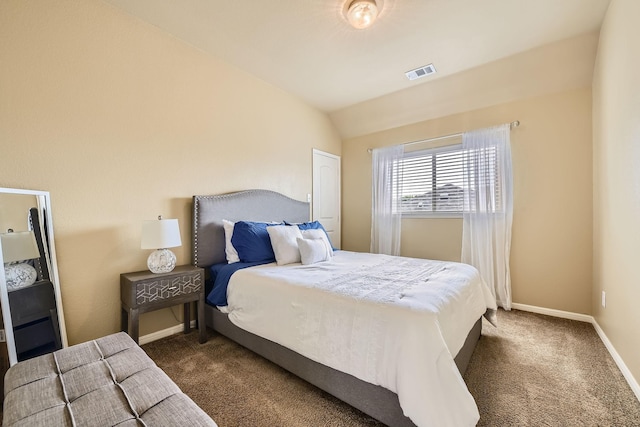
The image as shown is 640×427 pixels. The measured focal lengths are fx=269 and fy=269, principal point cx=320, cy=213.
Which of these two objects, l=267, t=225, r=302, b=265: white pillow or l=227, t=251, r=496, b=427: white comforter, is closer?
l=227, t=251, r=496, b=427: white comforter

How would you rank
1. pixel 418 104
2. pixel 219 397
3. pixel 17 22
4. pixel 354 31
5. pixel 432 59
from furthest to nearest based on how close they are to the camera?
1. pixel 418 104
2. pixel 432 59
3. pixel 354 31
4. pixel 17 22
5. pixel 219 397

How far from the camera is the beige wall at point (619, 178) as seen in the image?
1.68 m

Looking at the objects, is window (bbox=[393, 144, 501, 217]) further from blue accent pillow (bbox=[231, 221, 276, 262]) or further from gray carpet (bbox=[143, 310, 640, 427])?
blue accent pillow (bbox=[231, 221, 276, 262])

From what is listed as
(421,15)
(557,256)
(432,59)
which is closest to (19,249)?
(421,15)

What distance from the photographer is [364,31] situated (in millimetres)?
2449

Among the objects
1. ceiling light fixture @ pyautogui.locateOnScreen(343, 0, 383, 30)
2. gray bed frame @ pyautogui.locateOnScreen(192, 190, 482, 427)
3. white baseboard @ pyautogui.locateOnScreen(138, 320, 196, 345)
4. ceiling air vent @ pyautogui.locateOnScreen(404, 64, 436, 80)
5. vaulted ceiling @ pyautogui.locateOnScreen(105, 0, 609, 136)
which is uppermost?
vaulted ceiling @ pyautogui.locateOnScreen(105, 0, 609, 136)

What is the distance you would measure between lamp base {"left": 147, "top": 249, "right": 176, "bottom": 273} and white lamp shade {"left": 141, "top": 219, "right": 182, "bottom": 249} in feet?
0.41

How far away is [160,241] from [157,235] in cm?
5

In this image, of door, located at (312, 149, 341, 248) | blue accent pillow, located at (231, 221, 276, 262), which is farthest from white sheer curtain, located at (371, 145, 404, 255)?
blue accent pillow, located at (231, 221, 276, 262)

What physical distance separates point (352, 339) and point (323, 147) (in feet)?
11.1

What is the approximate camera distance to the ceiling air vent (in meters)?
3.04

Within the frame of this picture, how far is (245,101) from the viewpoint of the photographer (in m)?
3.19

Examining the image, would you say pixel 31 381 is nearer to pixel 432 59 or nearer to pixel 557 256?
pixel 432 59

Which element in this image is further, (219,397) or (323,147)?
(323,147)
